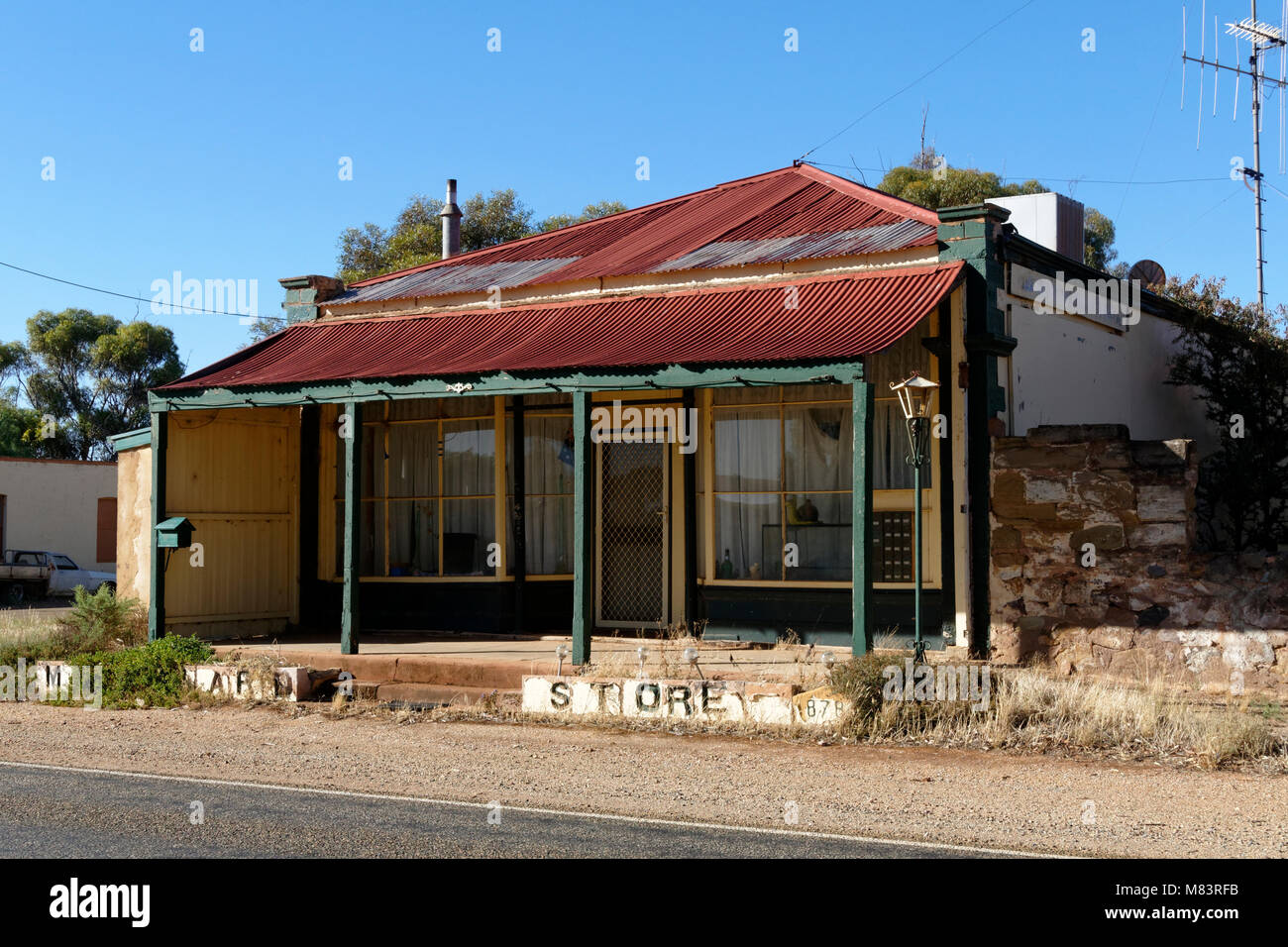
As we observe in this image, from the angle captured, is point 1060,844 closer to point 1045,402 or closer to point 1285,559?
point 1285,559

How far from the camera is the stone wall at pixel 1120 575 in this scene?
10930 mm

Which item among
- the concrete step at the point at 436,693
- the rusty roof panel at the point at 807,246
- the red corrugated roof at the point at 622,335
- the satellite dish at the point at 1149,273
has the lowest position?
the concrete step at the point at 436,693

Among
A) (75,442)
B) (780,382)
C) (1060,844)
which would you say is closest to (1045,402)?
(780,382)

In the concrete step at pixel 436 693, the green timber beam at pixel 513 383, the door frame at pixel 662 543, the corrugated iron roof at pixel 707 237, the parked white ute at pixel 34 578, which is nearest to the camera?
the green timber beam at pixel 513 383

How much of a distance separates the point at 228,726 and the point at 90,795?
323 cm

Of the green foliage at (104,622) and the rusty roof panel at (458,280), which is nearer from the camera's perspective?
the green foliage at (104,622)

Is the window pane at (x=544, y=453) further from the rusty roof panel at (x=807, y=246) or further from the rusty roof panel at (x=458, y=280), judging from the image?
the rusty roof panel at (x=807, y=246)

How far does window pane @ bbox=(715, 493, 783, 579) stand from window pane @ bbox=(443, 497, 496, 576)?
2.65 meters

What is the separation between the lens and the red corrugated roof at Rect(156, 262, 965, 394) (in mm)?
11258

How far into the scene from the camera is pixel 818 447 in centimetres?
1287

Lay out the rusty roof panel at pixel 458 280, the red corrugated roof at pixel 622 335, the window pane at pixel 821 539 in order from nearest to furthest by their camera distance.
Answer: the red corrugated roof at pixel 622 335, the window pane at pixel 821 539, the rusty roof panel at pixel 458 280

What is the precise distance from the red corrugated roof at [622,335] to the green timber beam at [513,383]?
86 mm

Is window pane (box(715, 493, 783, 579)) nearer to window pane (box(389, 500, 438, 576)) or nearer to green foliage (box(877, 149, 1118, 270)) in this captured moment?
window pane (box(389, 500, 438, 576))

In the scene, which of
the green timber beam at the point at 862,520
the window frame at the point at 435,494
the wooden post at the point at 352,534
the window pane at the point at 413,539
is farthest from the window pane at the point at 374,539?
the green timber beam at the point at 862,520
